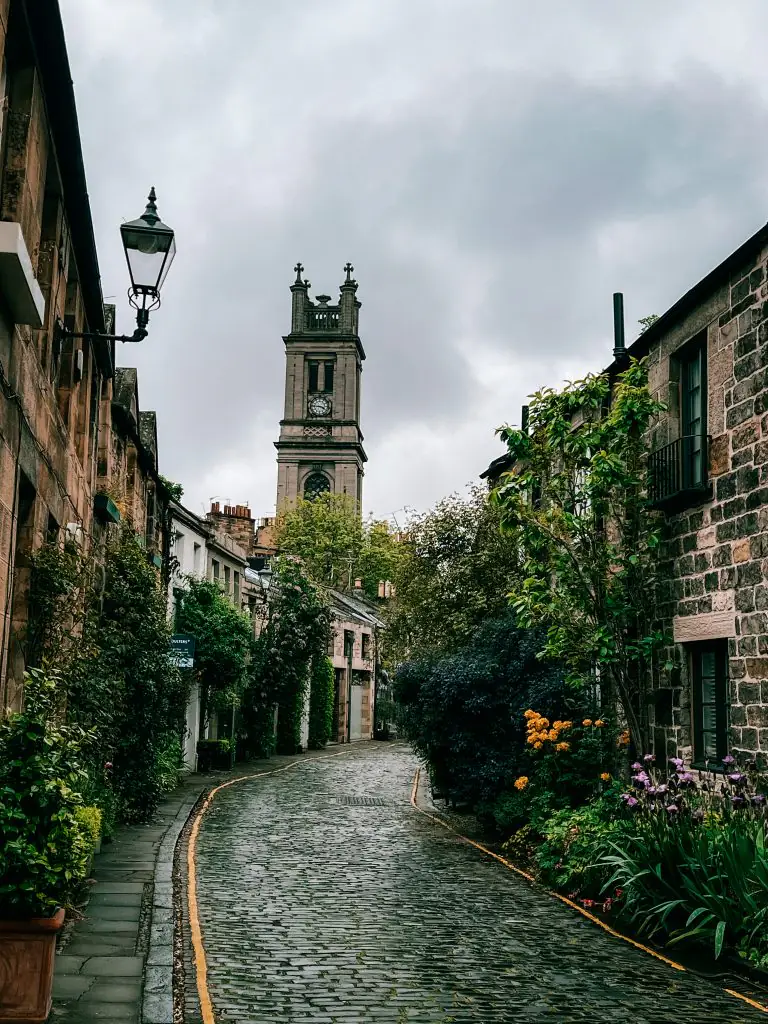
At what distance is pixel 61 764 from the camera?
269 inches

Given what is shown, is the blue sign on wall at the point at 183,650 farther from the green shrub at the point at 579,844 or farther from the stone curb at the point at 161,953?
the green shrub at the point at 579,844

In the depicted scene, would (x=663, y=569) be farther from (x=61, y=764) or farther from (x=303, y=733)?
(x=303, y=733)

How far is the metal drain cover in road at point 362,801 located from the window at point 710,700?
32.0 feet

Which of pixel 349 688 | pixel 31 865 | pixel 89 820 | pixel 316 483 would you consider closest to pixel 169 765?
pixel 89 820

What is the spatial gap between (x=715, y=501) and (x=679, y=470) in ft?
2.83

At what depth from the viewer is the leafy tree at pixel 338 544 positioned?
2869 inches

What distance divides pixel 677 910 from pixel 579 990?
6.87 ft

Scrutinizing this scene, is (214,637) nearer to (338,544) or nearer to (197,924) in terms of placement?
(197,924)

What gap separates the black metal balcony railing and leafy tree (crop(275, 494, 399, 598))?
57.7 m

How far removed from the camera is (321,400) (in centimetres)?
9462

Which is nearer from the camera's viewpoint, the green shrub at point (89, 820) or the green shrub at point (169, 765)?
the green shrub at point (89, 820)

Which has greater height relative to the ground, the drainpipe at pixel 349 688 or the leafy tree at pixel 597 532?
the leafy tree at pixel 597 532

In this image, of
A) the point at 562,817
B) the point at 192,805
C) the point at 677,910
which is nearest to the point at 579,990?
the point at 677,910

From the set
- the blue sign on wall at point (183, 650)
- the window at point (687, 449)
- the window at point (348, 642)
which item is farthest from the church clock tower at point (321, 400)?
the window at point (687, 449)
